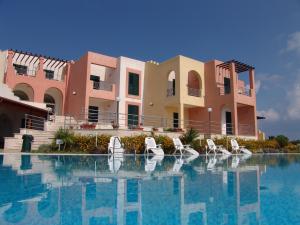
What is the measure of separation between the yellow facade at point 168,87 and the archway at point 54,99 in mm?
7892

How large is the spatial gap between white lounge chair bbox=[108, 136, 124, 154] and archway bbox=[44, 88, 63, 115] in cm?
1096

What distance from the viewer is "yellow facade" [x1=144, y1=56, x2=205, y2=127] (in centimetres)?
2259

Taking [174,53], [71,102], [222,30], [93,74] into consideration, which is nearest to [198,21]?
[222,30]

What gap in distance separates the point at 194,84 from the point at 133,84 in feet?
19.4

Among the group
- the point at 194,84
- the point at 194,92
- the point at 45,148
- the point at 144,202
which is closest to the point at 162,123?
the point at 194,92

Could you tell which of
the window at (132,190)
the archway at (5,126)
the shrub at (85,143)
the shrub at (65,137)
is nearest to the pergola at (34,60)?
the archway at (5,126)

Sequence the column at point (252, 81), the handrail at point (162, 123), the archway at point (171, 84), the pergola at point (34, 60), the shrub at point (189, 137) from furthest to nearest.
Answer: the column at point (252, 81)
the archway at point (171, 84)
the pergola at point (34, 60)
the handrail at point (162, 123)
the shrub at point (189, 137)

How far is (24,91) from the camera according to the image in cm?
2384

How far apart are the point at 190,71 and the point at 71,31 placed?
11.1 meters

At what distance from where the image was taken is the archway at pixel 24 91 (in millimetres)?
23031

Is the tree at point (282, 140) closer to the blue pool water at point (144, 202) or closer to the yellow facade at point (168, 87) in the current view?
the yellow facade at point (168, 87)

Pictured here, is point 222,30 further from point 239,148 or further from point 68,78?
point 68,78

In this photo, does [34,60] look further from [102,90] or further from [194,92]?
[194,92]

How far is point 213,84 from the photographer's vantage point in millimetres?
23906
